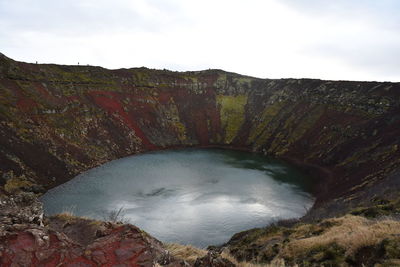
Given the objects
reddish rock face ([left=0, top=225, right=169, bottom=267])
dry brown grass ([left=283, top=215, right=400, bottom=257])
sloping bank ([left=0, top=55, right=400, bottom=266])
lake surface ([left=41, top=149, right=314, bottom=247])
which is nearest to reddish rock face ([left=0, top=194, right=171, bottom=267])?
reddish rock face ([left=0, top=225, right=169, bottom=267])

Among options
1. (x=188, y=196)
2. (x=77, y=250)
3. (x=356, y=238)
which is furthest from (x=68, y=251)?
(x=188, y=196)

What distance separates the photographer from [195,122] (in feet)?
350

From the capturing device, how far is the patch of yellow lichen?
104125 mm

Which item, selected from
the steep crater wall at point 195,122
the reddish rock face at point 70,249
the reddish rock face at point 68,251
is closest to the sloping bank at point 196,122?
the steep crater wall at point 195,122

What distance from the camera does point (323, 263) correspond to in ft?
42.8

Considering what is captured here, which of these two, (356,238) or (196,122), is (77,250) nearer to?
(356,238)

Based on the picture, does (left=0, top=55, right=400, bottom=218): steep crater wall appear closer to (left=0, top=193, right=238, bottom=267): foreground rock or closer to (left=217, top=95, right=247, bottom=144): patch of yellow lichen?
(left=217, top=95, right=247, bottom=144): patch of yellow lichen

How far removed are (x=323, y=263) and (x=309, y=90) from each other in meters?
95.4

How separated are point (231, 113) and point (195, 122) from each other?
15457mm

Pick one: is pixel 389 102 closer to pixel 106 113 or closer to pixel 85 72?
pixel 106 113

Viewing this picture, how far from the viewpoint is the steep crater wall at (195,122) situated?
52469 mm

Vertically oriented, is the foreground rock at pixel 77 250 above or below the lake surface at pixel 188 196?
above

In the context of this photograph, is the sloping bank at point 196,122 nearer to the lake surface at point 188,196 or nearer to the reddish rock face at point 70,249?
the lake surface at point 188,196

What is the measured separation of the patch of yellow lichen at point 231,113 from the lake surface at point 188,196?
93.1 ft
